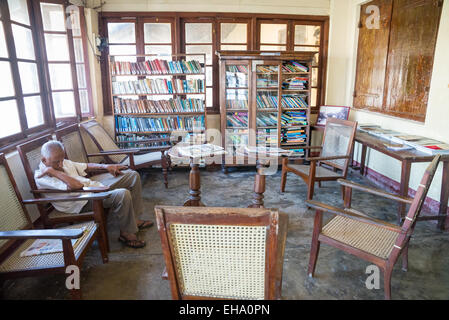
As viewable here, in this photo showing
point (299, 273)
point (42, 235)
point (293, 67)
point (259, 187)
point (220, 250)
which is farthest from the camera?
point (293, 67)

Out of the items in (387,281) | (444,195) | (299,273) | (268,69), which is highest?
(268,69)

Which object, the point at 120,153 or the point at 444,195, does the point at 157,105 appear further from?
the point at 444,195

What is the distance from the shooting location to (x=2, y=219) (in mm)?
2117

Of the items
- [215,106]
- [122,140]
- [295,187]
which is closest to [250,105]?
[215,106]

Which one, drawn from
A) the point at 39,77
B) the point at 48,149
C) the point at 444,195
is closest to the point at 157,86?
the point at 39,77

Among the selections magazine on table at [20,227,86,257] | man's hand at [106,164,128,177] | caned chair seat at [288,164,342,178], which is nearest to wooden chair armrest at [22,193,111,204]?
magazine on table at [20,227,86,257]

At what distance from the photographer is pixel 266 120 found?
16.9 ft

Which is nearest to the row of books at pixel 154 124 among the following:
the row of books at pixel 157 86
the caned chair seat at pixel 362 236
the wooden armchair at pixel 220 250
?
the row of books at pixel 157 86

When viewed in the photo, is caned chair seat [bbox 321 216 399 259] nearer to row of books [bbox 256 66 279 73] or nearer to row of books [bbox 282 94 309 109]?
row of books [bbox 282 94 309 109]

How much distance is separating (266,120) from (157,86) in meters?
1.80

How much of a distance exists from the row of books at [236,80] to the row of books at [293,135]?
3.33ft

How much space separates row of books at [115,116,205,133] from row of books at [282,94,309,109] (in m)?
1.47
